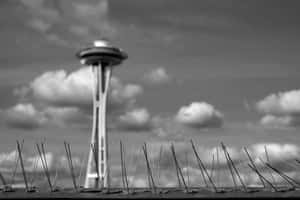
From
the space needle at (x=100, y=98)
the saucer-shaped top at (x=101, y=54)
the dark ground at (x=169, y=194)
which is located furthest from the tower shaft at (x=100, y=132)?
the dark ground at (x=169, y=194)

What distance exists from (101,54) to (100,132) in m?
27.5

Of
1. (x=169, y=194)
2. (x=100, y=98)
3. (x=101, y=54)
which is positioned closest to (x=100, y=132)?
(x=100, y=98)

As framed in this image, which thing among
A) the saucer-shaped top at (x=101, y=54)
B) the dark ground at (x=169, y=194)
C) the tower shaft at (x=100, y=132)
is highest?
the saucer-shaped top at (x=101, y=54)

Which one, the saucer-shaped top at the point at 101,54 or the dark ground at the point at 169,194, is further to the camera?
the saucer-shaped top at the point at 101,54

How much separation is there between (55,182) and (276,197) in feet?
191

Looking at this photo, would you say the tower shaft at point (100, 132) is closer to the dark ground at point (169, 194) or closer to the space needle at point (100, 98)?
the space needle at point (100, 98)

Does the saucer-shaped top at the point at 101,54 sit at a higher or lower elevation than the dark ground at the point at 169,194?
higher

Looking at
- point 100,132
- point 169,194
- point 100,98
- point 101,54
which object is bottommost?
point 169,194

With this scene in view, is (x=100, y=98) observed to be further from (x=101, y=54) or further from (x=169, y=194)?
(x=169, y=194)

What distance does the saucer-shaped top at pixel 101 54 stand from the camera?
6890 inches

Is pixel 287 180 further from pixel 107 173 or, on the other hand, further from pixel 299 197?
pixel 107 173

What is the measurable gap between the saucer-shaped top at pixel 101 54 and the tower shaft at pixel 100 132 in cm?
251

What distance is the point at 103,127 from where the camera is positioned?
17075 cm

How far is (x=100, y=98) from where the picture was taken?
171750 mm
